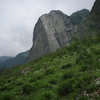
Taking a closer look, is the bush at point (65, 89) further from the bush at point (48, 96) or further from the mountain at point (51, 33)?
the mountain at point (51, 33)

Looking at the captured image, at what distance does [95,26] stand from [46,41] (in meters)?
95.2

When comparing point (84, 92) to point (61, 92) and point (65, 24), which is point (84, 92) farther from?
point (65, 24)

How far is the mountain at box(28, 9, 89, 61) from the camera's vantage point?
16988cm

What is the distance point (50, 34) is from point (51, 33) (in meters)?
2.45

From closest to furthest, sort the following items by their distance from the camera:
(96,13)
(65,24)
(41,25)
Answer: (96,13), (41,25), (65,24)

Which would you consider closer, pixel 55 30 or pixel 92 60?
pixel 92 60

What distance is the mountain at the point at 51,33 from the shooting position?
557ft

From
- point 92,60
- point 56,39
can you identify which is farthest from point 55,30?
point 92,60

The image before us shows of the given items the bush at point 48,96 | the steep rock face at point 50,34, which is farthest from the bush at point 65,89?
the steep rock face at point 50,34

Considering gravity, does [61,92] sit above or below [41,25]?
below

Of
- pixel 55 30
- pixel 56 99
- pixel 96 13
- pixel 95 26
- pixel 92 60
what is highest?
pixel 55 30

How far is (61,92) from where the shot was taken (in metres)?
11.0

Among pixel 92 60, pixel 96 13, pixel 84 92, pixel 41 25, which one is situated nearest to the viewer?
pixel 84 92

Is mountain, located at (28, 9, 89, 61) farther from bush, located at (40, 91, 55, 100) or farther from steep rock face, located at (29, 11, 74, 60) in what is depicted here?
bush, located at (40, 91, 55, 100)
